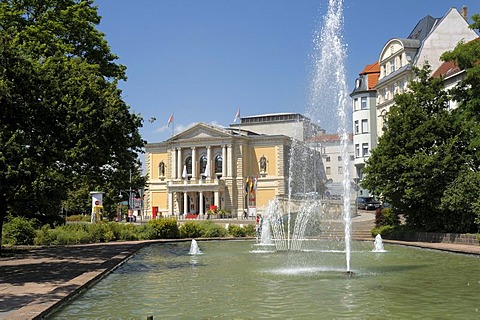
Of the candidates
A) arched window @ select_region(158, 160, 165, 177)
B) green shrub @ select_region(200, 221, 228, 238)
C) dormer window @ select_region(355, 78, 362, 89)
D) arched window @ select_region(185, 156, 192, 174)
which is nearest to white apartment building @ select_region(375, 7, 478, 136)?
dormer window @ select_region(355, 78, 362, 89)

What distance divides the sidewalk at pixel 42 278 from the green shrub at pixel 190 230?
1496 cm

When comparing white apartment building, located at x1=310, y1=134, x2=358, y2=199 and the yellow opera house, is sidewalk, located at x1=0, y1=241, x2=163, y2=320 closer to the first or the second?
the yellow opera house

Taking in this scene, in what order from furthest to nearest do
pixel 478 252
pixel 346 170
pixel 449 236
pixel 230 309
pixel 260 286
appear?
pixel 449 236 < pixel 478 252 < pixel 346 170 < pixel 260 286 < pixel 230 309

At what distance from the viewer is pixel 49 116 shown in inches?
702

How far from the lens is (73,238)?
2880 cm

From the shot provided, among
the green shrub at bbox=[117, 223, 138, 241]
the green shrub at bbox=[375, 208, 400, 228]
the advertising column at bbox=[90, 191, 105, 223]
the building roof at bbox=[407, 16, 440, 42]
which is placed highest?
the building roof at bbox=[407, 16, 440, 42]

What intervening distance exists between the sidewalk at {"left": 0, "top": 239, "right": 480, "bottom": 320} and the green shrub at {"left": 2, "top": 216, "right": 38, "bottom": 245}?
21.3ft

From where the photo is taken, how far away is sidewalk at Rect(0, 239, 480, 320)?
30.7 feet

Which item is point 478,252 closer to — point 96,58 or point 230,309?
point 230,309

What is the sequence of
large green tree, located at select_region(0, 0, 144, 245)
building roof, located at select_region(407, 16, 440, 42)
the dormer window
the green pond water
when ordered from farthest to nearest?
1. the dormer window
2. building roof, located at select_region(407, 16, 440, 42)
3. large green tree, located at select_region(0, 0, 144, 245)
4. the green pond water

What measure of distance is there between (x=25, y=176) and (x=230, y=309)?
377 inches

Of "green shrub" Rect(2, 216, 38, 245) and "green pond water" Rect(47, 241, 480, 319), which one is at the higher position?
"green shrub" Rect(2, 216, 38, 245)

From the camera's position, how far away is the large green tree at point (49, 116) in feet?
54.2

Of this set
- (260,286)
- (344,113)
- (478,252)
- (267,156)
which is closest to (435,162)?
A: (478,252)
